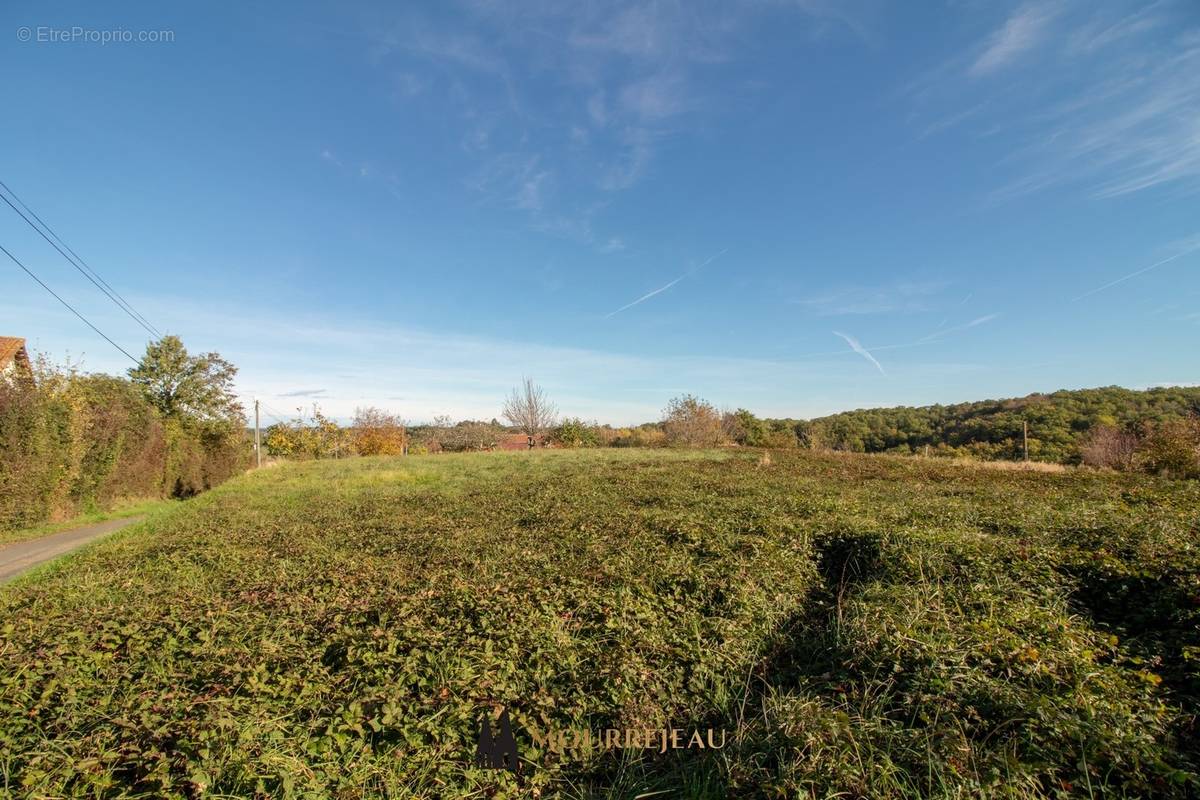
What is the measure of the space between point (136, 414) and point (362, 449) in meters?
22.6

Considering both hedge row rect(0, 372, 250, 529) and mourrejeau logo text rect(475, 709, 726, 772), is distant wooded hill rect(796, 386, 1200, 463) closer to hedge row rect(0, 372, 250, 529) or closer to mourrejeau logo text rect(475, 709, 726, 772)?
mourrejeau logo text rect(475, 709, 726, 772)

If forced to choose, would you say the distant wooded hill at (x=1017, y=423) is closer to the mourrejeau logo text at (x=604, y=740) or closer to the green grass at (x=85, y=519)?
the mourrejeau logo text at (x=604, y=740)

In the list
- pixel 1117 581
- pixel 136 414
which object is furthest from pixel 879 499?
pixel 136 414

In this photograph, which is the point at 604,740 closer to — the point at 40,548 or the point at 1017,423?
the point at 40,548

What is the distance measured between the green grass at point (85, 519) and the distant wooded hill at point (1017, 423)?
33.3m

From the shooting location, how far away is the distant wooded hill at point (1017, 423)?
27.0m

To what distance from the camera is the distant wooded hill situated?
88.4ft

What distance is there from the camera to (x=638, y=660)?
3842mm

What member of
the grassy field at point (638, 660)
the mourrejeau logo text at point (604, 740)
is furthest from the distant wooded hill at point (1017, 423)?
the mourrejeau logo text at point (604, 740)

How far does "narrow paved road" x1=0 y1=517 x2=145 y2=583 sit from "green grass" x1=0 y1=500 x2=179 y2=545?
0.91 feet

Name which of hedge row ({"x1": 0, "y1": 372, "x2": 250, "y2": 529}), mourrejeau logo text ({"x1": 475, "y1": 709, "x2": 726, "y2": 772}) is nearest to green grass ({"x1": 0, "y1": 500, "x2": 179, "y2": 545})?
hedge row ({"x1": 0, "y1": 372, "x2": 250, "y2": 529})

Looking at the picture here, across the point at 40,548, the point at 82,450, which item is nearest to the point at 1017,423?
the point at 40,548

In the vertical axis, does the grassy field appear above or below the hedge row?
below

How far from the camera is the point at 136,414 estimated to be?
18.4m
